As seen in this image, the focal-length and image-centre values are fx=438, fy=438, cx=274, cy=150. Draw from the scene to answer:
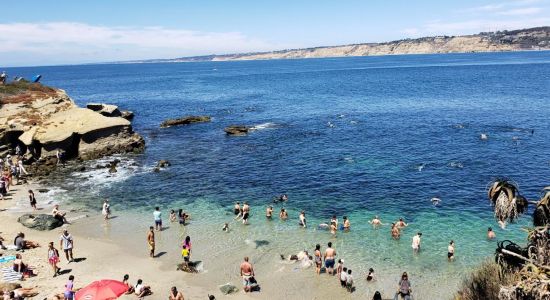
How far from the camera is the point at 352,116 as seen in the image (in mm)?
79688

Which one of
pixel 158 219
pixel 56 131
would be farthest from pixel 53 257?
pixel 56 131

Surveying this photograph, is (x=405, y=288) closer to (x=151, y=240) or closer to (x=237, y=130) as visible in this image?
(x=151, y=240)

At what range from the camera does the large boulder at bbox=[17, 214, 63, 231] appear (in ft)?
A: 104

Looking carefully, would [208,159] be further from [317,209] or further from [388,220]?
[388,220]

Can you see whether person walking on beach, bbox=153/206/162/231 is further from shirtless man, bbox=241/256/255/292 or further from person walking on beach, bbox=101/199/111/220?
shirtless man, bbox=241/256/255/292

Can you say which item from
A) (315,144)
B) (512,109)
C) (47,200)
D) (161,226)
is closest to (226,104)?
(315,144)

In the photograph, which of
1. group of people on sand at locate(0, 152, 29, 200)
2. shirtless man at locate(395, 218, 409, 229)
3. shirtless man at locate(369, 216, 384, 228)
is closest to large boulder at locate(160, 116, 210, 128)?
group of people on sand at locate(0, 152, 29, 200)

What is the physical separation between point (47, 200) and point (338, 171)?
27510 mm

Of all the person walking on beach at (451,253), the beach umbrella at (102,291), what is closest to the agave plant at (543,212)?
the person walking on beach at (451,253)

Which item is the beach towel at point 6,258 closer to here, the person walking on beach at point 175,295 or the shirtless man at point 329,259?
the person walking on beach at point 175,295

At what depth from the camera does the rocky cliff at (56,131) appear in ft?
165

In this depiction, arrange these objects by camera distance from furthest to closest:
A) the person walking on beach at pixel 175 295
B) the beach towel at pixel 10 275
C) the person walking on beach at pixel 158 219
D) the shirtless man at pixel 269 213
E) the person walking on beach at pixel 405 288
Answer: the shirtless man at pixel 269 213 < the person walking on beach at pixel 158 219 < the beach towel at pixel 10 275 < the person walking on beach at pixel 405 288 < the person walking on beach at pixel 175 295

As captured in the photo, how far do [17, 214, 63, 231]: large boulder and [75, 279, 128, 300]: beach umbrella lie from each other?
14.2 meters

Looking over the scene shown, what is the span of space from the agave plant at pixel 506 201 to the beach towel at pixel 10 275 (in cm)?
2380
